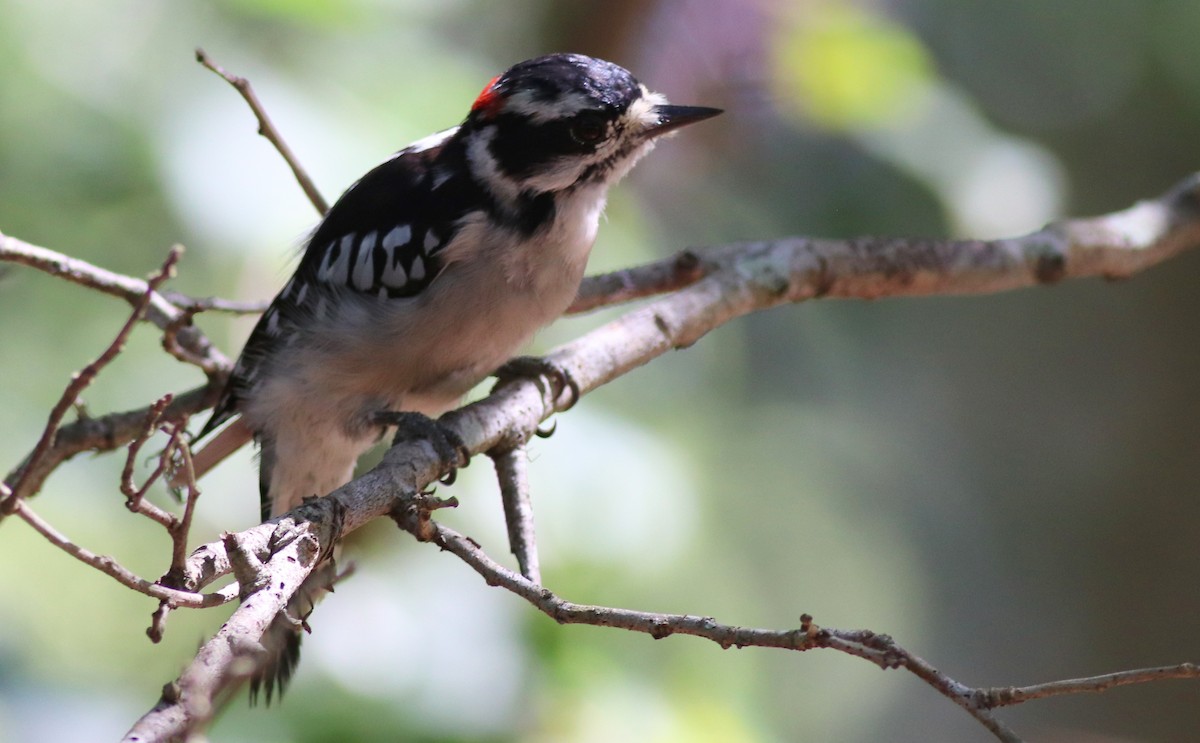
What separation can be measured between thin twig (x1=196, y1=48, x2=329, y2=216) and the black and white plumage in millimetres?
63

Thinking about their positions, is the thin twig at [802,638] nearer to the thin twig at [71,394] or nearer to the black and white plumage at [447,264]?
the thin twig at [71,394]

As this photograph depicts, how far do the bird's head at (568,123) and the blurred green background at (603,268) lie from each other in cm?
62

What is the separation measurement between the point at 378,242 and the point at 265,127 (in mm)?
318

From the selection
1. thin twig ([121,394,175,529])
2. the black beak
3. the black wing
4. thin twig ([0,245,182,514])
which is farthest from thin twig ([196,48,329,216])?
thin twig ([121,394,175,529])

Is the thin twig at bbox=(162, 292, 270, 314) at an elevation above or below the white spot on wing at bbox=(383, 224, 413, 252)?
below

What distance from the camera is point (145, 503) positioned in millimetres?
1105

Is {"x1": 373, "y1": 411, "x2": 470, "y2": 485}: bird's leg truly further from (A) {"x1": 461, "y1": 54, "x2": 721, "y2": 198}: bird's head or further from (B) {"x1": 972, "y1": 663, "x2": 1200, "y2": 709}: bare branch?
(B) {"x1": 972, "y1": 663, "x2": 1200, "y2": 709}: bare branch

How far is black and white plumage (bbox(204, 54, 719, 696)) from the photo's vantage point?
7.25 ft

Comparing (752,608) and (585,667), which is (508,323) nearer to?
(585,667)

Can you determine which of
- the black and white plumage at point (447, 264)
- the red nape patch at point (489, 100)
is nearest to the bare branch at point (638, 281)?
the black and white plumage at point (447, 264)

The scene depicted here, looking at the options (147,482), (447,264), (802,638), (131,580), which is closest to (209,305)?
(447,264)

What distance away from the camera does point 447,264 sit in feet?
7.36

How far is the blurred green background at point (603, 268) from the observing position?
A: 2340 millimetres

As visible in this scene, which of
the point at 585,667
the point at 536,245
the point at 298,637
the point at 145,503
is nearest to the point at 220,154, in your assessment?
the point at 536,245
